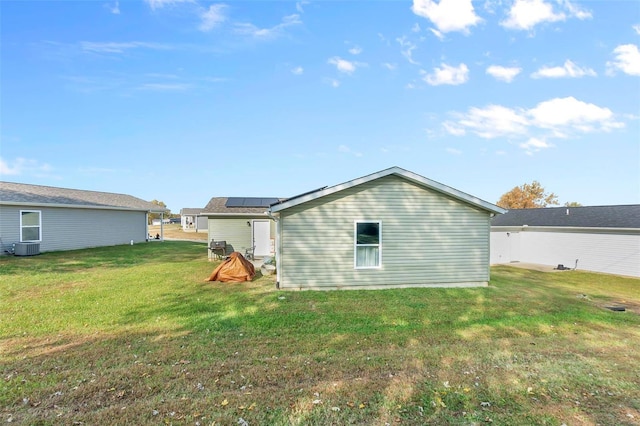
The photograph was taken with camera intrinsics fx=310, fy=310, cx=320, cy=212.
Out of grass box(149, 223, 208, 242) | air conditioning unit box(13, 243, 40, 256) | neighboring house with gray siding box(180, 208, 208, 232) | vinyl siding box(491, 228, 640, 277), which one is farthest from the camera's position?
neighboring house with gray siding box(180, 208, 208, 232)

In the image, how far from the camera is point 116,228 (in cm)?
2272

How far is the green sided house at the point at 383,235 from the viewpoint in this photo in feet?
31.4

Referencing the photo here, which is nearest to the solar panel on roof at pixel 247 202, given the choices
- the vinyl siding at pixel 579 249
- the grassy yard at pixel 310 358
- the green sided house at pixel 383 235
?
the green sided house at pixel 383 235

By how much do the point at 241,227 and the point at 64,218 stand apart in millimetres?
11086

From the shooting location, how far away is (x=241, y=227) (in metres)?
17.3

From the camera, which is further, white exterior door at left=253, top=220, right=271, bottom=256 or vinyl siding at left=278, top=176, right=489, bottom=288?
white exterior door at left=253, top=220, right=271, bottom=256

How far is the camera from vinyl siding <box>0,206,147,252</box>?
16.1 meters

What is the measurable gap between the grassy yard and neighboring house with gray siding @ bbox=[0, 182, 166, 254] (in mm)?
9647

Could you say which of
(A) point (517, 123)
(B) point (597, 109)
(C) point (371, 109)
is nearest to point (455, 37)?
(C) point (371, 109)

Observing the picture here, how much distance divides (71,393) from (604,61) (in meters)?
20.6

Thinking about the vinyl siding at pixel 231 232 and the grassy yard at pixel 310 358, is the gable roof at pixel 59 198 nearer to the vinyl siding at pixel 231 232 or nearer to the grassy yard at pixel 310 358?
the vinyl siding at pixel 231 232

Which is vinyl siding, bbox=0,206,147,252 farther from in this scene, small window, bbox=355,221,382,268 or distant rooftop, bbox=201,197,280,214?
small window, bbox=355,221,382,268

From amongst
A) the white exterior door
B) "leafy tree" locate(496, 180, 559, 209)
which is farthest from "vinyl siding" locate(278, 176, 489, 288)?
"leafy tree" locate(496, 180, 559, 209)

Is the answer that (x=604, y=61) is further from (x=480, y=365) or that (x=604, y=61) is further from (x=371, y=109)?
(x=480, y=365)
